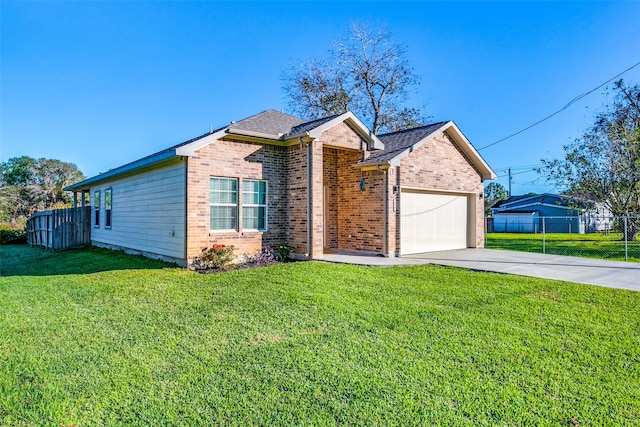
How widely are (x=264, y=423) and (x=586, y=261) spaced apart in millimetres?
12127

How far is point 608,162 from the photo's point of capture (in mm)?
20281

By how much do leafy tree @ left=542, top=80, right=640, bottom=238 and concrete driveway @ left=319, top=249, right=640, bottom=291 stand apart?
1170 cm

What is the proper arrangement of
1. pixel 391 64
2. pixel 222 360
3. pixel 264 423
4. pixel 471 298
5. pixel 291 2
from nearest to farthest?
pixel 264 423 → pixel 222 360 → pixel 471 298 → pixel 291 2 → pixel 391 64

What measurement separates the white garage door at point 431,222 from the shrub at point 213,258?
222 inches

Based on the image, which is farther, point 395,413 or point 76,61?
point 76,61

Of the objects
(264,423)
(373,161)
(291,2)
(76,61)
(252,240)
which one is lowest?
(264,423)

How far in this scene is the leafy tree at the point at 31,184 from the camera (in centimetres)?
3161

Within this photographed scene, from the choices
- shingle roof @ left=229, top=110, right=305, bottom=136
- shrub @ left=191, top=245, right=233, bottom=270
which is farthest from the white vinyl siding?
shingle roof @ left=229, top=110, right=305, bottom=136

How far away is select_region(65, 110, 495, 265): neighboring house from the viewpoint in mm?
10195

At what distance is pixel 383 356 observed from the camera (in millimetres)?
4301

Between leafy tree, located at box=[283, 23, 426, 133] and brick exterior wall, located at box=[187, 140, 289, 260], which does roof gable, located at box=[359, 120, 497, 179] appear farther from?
leafy tree, located at box=[283, 23, 426, 133]

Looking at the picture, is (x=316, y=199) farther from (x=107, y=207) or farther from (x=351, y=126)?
(x=107, y=207)

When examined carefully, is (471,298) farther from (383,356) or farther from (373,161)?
(373,161)

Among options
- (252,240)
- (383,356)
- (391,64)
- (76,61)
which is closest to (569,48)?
(391,64)
